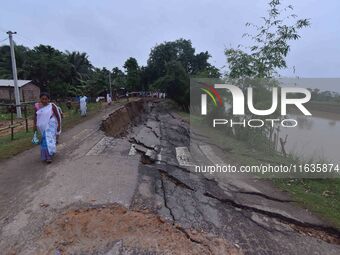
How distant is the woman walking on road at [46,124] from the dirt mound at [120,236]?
2565 millimetres

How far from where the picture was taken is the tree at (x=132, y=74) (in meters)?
52.1

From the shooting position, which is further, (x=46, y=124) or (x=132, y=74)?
(x=132, y=74)

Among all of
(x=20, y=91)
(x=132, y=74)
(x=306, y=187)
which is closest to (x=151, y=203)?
(x=306, y=187)

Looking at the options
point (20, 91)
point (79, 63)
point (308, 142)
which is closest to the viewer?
point (308, 142)

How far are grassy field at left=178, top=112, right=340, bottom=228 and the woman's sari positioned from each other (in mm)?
4827

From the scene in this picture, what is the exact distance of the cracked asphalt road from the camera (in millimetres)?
3762

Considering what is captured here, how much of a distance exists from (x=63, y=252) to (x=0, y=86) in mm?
27029

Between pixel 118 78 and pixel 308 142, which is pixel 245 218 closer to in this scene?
pixel 308 142

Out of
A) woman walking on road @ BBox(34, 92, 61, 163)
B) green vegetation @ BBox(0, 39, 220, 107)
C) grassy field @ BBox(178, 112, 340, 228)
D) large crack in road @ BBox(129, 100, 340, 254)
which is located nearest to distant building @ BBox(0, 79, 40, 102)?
green vegetation @ BBox(0, 39, 220, 107)

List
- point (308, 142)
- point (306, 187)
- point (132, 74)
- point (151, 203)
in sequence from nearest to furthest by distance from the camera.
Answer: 1. point (151, 203)
2. point (306, 187)
3. point (308, 142)
4. point (132, 74)

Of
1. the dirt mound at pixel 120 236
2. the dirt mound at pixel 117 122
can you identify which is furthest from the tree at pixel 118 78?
the dirt mound at pixel 120 236

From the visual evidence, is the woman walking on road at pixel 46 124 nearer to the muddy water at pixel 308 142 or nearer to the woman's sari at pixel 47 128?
the woman's sari at pixel 47 128

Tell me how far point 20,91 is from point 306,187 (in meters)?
26.8

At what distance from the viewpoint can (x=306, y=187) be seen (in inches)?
267
